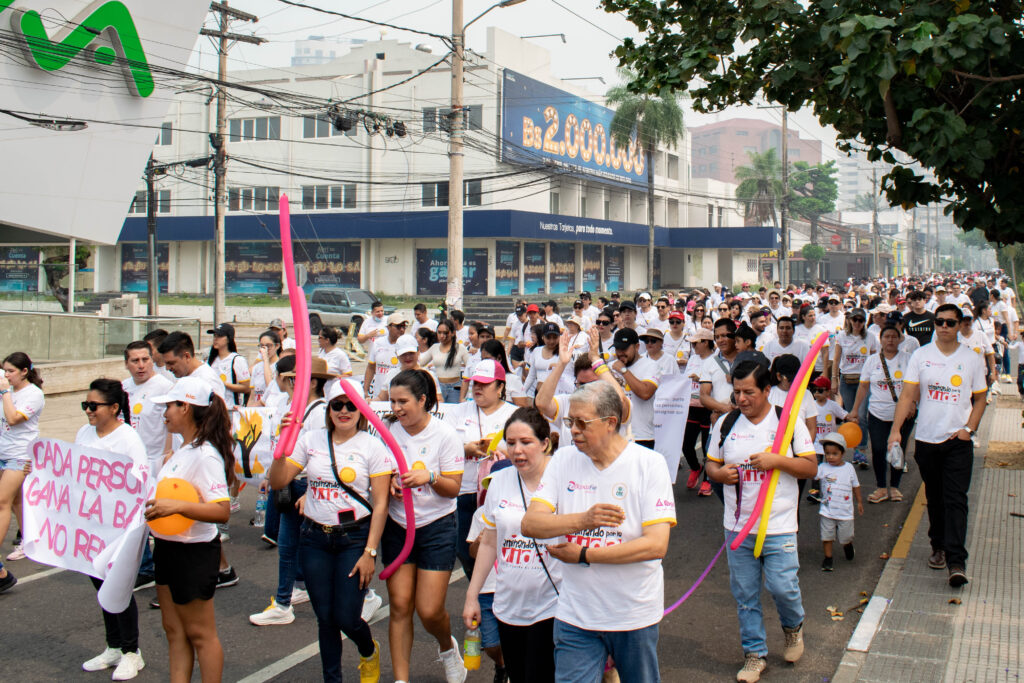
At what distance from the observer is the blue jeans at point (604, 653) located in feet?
12.3

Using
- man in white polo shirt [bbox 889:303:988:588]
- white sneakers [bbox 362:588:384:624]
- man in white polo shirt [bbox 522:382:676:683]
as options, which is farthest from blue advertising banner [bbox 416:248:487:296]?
man in white polo shirt [bbox 522:382:676:683]

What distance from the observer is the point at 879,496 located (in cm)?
952

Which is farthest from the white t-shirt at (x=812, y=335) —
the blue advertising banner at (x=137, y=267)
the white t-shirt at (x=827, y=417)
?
the blue advertising banner at (x=137, y=267)

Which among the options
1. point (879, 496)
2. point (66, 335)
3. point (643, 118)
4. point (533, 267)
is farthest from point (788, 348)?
point (643, 118)

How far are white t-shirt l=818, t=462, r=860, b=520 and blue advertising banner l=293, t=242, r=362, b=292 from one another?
40.1 metres

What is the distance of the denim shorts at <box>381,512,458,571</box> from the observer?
5.16m

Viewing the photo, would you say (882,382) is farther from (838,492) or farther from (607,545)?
(607,545)

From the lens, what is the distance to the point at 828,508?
24.9ft

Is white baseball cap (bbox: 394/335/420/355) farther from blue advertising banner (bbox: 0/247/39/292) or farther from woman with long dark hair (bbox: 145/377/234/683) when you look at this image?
blue advertising banner (bbox: 0/247/39/292)

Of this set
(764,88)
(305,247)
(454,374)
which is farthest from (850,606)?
(305,247)

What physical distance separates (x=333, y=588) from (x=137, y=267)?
173ft

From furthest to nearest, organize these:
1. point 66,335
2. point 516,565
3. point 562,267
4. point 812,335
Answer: point 562,267 → point 66,335 → point 812,335 → point 516,565

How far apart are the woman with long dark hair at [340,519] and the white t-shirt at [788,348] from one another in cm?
678

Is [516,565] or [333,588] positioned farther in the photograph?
[333,588]
